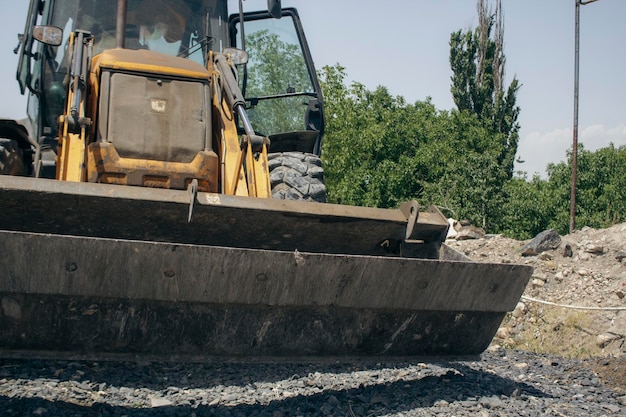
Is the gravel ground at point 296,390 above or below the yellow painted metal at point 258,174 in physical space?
below

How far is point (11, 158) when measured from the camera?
596 cm

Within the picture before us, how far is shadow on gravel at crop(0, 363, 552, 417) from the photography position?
4.12 m

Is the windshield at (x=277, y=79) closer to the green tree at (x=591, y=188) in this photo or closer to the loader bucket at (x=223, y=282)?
the loader bucket at (x=223, y=282)

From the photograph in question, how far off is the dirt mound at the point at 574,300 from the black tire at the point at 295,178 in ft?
8.76

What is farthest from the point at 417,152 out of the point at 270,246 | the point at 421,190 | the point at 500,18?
the point at 270,246

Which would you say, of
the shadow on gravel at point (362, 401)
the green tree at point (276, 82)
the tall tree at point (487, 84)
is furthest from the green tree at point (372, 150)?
the shadow on gravel at point (362, 401)

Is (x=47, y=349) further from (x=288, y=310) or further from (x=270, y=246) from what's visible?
(x=270, y=246)

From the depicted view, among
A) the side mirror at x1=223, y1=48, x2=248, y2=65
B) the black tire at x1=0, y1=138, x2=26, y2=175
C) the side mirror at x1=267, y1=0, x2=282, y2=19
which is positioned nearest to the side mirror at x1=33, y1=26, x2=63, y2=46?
the black tire at x1=0, y1=138, x2=26, y2=175

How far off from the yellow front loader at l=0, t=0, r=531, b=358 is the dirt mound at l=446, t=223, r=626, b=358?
10.9 ft

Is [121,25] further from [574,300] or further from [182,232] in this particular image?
[574,300]

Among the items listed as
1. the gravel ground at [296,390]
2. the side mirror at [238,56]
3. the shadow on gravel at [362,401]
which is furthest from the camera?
the side mirror at [238,56]

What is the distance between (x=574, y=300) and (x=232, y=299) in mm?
6865

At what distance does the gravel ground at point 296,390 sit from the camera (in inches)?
171

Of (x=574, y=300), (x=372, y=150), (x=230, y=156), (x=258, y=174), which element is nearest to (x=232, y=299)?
(x=258, y=174)
